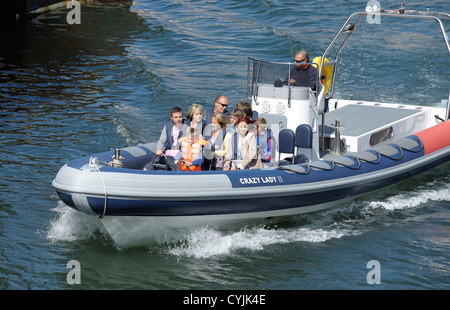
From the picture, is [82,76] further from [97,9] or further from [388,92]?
[97,9]

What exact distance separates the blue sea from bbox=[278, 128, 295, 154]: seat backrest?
838mm

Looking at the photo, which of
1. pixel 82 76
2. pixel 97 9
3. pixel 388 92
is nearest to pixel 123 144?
pixel 82 76

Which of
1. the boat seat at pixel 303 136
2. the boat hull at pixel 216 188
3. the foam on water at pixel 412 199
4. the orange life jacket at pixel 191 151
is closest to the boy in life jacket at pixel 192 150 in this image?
the orange life jacket at pixel 191 151

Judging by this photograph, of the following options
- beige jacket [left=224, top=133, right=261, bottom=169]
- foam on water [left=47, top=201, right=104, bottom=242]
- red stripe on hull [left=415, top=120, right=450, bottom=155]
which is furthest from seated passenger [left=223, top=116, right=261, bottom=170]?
red stripe on hull [left=415, top=120, right=450, bottom=155]

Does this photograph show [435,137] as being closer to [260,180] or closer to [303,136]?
[303,136]

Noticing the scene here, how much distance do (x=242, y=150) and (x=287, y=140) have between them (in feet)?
1.98

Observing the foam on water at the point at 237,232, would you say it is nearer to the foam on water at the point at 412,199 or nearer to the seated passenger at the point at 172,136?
the foam on water at the point at 412,199

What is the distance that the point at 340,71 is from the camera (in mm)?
14422

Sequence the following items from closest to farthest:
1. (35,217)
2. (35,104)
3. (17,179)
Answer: (35,217) < (17,179) < (35,104)

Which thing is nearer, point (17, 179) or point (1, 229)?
point (1, 229)

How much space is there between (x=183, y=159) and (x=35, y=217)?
196cm

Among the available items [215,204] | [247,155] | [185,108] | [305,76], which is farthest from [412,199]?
[185,108]

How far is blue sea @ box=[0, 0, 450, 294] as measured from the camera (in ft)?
21.8

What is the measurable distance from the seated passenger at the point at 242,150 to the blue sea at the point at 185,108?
28.0 inches
